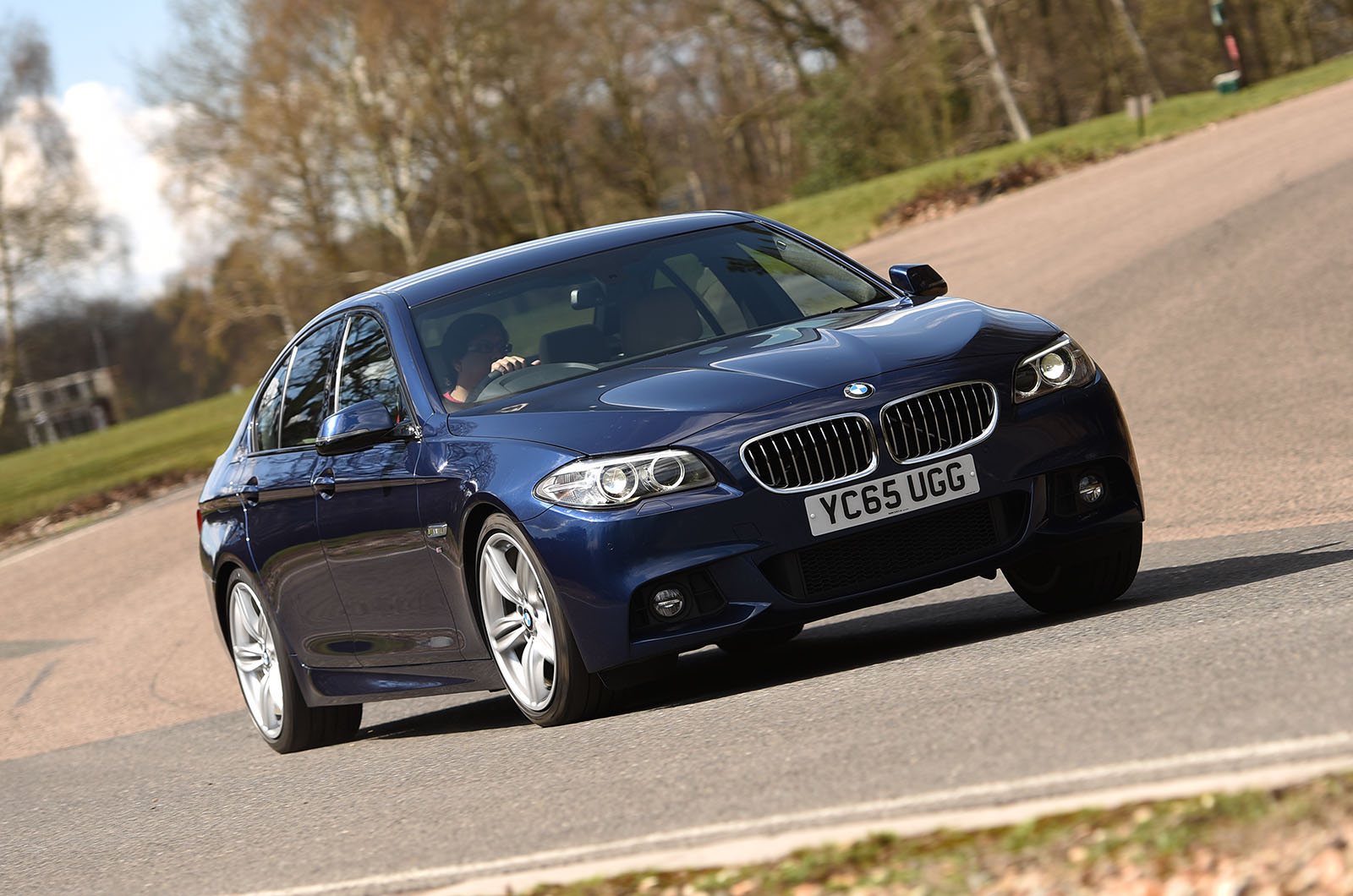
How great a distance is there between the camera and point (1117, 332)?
603 inches

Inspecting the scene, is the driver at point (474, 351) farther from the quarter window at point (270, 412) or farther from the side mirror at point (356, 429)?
the quarter window at point (270, 412)

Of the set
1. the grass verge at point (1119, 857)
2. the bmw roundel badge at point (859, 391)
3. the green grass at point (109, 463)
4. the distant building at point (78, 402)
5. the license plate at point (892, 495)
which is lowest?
the distant building at point (78, 402)

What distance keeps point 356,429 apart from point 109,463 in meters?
29.9

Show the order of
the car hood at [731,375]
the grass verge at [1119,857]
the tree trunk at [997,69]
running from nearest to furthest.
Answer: the grass verge at [1119,857]
the car hood at [731,375]
the tree trunk at [997,69]

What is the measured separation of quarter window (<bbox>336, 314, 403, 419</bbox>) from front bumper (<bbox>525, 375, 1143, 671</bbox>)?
1371 mm

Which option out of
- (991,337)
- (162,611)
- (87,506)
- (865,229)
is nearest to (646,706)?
(991,337)

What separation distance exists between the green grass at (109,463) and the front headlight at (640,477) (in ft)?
67.0

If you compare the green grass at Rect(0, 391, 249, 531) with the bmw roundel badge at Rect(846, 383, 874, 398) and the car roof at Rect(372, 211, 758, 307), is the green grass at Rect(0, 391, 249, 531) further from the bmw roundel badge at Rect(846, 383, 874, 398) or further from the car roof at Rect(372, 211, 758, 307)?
the bmw roundel badge at Rect(846, 383, 874, 398)

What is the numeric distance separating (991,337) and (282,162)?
143 feet

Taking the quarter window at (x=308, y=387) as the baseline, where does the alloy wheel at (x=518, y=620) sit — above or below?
below

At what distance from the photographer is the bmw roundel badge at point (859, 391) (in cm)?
570

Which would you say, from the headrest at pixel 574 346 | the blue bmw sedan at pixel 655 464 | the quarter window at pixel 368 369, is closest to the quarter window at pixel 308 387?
the blue bmw sedan at pixel 655 464

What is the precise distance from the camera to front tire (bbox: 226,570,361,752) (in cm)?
786

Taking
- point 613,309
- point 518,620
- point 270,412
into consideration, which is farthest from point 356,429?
point 270,412
